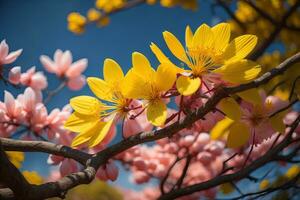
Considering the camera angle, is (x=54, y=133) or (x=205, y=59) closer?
(x=205, y=59)

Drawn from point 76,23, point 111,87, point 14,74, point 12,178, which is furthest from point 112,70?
point 76,23

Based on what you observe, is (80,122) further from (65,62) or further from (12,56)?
(65,62)

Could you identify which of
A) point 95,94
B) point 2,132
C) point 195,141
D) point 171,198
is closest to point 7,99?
point 2,132

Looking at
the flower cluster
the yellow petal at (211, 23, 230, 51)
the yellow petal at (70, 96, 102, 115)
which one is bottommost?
the flower cluster

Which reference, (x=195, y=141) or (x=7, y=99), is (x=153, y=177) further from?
(x=7, y=99)

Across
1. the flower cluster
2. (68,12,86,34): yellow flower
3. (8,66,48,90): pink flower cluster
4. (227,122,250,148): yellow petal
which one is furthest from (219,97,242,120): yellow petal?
(68,12,86,34): yellow flower

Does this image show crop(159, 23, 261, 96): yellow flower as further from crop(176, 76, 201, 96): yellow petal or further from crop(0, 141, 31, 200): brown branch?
crop(0, 141, 31, 200): brown branch

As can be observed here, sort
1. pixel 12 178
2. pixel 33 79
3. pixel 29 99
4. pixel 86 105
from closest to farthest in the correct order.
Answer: pixel 12 178 < pixel 86 105 < pixel 29 99 < pixel 33 79
